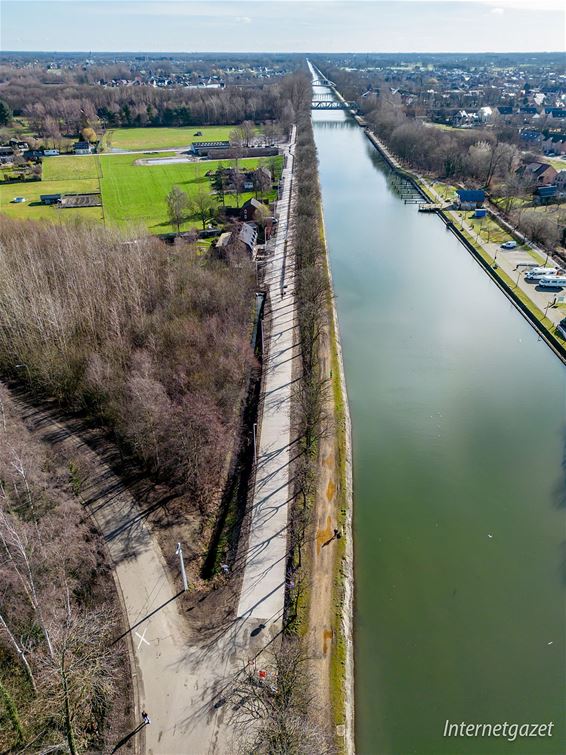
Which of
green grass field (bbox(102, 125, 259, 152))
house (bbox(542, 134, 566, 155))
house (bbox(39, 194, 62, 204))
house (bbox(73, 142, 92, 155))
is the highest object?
green grass field (bbox(102, 125, 259, 152))

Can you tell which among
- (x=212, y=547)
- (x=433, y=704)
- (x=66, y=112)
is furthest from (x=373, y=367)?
(x=66, y=112)

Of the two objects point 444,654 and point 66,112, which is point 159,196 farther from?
point 66,112

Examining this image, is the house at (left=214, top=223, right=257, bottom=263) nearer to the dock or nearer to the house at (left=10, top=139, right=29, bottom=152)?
the dock

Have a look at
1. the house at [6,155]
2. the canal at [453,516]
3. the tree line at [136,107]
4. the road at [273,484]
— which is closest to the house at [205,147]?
the tree line at [136,107]

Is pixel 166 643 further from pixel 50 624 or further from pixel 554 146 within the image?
pixel 554 146

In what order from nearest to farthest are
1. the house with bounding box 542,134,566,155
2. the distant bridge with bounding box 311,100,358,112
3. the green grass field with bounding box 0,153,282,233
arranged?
the green grass field with bounding box 0,153,282,233 < the house with bounding box 542,134,566,155 < the distant bridge with bounding box 311,100,358,112

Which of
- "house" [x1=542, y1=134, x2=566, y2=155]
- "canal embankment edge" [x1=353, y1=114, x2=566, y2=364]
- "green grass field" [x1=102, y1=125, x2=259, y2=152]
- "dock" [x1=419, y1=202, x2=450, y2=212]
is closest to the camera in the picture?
"canal embankment edge" [x1=353, y1=114, x2=566, y2=364]
